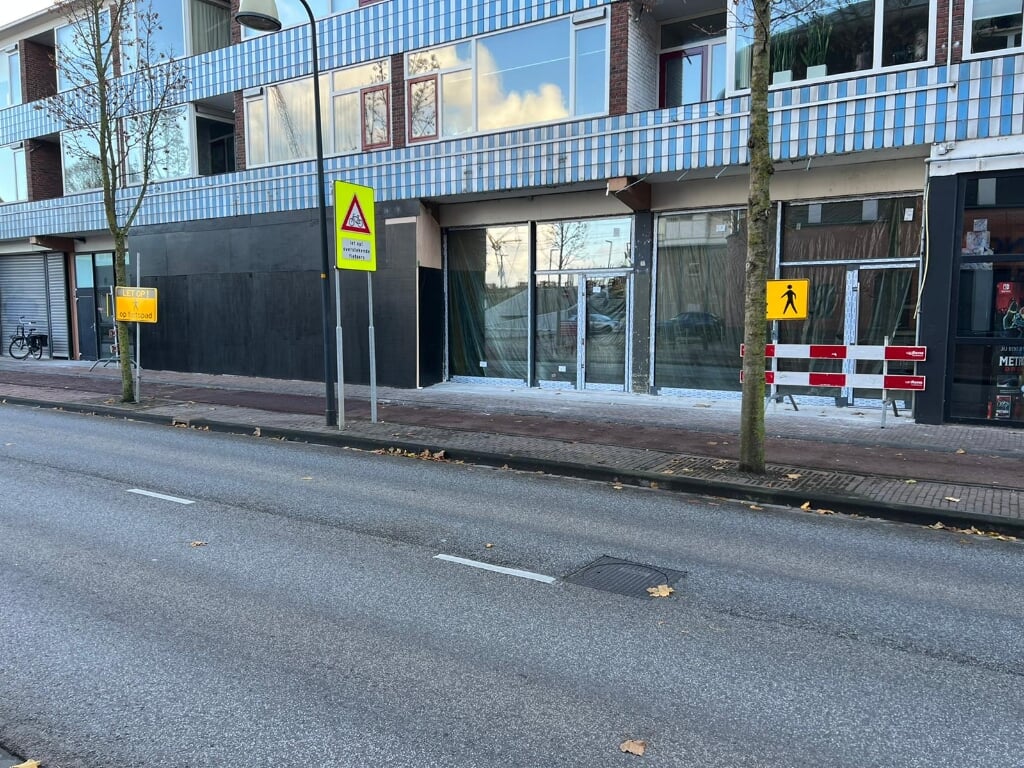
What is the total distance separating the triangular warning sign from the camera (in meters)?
11.2

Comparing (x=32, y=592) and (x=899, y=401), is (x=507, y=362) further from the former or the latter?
(x=32, y=592)

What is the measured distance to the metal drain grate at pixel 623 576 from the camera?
5.16 meters

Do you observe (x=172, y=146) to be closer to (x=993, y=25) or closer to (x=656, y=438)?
(x=656, y=438)

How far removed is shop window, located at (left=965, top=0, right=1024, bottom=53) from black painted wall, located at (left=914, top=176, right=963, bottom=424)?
1.94 metres

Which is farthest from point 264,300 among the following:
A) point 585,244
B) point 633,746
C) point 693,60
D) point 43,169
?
point 633,746

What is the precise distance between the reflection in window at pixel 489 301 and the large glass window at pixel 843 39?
5912 millimetres

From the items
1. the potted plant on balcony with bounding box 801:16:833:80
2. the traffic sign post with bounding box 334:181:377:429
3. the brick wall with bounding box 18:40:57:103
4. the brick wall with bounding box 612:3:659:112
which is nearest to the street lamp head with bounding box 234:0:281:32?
the traffic sign post with bounding box 334:181:377:429

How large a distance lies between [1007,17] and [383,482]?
11.0 meters

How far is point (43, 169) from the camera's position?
25.6 meters

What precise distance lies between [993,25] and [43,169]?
27823 millimetres

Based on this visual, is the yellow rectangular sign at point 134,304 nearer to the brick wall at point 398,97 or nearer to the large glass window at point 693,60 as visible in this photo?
the brick wall at point 398,97

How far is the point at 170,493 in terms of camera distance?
308 inches

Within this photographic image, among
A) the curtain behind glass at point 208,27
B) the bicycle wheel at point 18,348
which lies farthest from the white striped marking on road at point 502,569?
the bicycle wheel at point 18,348

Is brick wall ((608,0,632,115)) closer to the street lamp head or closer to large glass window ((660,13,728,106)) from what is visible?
large glass window ((660,13,728,106))
